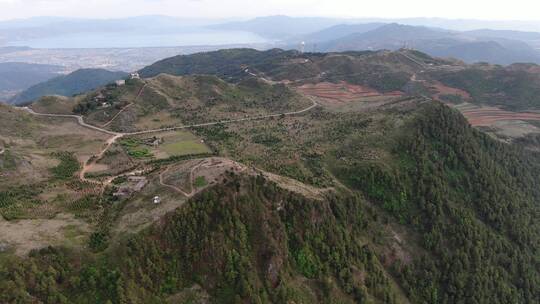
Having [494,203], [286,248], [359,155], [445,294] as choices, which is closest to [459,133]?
[494,203]

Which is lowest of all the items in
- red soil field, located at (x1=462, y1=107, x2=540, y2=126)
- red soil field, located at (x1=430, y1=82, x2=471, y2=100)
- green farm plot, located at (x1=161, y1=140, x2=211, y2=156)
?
red soil field, located at (x1=462, y1=107, x2=540, y2=126)

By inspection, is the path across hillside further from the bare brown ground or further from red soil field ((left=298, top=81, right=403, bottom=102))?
red soil field ((left=298, top=81, right=403, bottom=102))

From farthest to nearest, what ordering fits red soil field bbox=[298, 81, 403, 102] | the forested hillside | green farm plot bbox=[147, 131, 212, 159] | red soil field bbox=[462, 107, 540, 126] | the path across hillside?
red soil field bbox=[298, 81, 403, 102] < red soil field bbox=[462, 107, 540, 126] < green farm plot bbox=[147, 131, 212, 159] < the path across hillside < the forested hillside

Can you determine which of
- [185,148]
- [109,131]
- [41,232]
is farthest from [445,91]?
[41,232]

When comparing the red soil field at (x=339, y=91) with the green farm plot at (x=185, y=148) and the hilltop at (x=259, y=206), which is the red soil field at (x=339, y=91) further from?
the green farm plot at (x=185, y=148)

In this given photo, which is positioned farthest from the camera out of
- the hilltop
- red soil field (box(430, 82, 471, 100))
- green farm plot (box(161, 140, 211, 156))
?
red soil field (box(430, 82, 471, 100))

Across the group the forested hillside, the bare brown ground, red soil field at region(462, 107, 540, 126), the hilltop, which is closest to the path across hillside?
the hilltop

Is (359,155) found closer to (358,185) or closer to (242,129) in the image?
(358,185)
